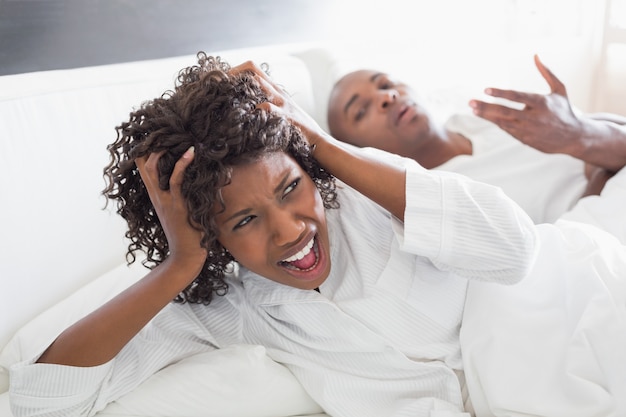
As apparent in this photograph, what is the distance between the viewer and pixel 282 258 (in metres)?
0.98

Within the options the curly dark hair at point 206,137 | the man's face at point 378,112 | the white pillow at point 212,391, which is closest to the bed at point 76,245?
the white pillow at point 212,391

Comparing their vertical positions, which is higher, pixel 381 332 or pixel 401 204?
pixel 401 204

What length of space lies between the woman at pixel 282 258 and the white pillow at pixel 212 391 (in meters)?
0.03

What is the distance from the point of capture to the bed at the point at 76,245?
1.04 m

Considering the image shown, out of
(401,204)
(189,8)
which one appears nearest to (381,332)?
(401,204)

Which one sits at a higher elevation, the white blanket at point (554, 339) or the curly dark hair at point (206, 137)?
the curly dark hair at point (206, 137)

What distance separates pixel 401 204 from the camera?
3.33ft

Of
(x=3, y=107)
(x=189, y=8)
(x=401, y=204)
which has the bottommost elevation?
(x=401, y=204)

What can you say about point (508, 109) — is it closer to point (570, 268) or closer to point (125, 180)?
point (570, 268)

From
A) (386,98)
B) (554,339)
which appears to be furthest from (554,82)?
(554,339)

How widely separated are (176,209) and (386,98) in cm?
103

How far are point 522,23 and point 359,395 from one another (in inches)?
98.4

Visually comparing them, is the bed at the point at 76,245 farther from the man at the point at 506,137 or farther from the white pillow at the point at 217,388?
the man at the point at 506,137

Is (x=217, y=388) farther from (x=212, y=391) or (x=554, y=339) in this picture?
(x=554, y=339)
